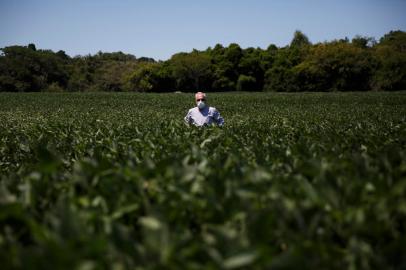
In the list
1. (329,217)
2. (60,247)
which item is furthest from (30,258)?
(329,217)

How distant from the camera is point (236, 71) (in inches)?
3701

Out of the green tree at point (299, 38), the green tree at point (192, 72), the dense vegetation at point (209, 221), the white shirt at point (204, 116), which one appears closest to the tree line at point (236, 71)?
the green tree at point (192, 72)

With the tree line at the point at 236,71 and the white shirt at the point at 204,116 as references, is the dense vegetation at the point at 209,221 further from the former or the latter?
the tree line at the point at 236,71

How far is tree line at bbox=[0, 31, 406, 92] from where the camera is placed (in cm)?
7512

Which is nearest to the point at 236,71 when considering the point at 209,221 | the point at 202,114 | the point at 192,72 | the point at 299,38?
the point at 192,72

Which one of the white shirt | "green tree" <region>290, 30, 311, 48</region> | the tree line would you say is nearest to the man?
the white shirt

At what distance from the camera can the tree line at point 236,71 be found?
A: 75.1 metres

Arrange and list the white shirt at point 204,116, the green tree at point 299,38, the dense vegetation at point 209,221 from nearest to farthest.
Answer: the dense vegetation at point 209,221 < the white shirt at point 204,116 < the green tree at point 299,38

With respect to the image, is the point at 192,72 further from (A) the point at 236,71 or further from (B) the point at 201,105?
(B) the point at 201,105

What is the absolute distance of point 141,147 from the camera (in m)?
4.11

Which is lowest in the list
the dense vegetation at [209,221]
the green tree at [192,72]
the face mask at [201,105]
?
the dense vegetation at [209,221]

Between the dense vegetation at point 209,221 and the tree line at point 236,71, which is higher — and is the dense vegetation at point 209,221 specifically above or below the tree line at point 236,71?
below

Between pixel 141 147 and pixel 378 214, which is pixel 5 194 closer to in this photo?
pixel 378 214

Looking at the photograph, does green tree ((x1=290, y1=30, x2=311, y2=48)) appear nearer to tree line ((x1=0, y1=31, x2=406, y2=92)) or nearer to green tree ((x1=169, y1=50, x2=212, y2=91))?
tree line ((x1=0, y1=31, x2=406, y2=92))
